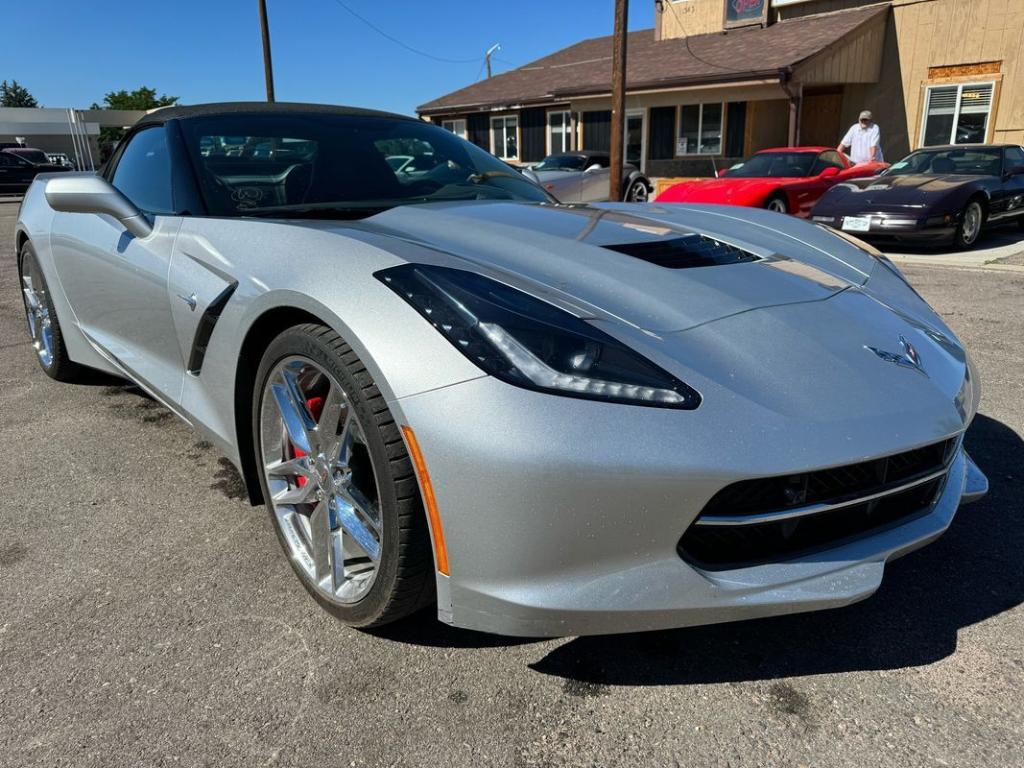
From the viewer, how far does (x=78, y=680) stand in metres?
1.77

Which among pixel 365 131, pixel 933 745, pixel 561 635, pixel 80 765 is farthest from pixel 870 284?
pixel 80 765

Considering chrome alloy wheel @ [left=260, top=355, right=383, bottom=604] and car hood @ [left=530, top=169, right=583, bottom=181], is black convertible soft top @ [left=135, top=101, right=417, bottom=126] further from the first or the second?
car hood @ [left=530, top=169, right=583, bottom=181]

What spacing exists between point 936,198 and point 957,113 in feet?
30.8

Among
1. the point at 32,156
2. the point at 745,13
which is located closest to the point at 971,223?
the point at 745,13

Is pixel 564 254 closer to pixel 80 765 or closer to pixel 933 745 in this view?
pixel 933 745

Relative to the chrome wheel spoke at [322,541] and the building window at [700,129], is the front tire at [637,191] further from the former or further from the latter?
the chrome wheel spoke at [322,541]

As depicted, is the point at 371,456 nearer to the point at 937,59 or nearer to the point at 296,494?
the point at 296,494

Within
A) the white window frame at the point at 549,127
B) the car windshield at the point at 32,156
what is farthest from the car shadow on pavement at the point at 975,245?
the car windshield at the point at 32,156

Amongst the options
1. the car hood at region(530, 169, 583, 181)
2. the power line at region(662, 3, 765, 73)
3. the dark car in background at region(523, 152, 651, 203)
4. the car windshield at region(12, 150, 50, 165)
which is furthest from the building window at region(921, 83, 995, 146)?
the car windshield at region(12, 150, 50, 165)

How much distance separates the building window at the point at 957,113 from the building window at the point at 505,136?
13.2 metres

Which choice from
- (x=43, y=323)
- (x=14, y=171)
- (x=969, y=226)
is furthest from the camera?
(x=14, y=171)

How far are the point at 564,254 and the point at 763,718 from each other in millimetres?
1199

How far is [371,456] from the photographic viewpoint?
166cm

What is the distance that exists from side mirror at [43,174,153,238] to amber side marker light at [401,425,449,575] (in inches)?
59.8
